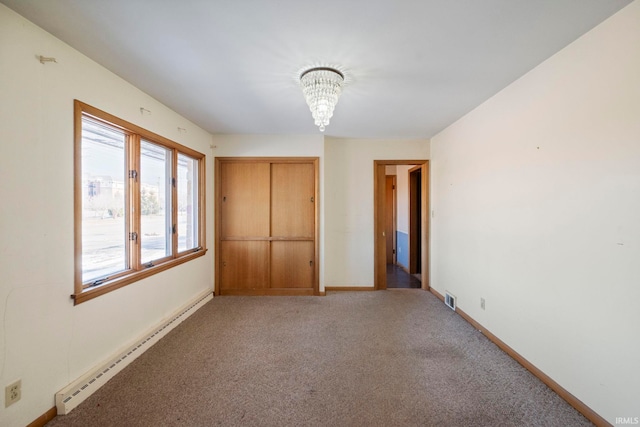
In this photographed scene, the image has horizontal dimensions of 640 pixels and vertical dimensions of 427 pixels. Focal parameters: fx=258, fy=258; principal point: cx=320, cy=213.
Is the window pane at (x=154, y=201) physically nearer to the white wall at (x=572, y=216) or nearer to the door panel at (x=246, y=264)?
the door panel at (x=246, y=264)

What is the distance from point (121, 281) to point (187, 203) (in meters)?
1.48

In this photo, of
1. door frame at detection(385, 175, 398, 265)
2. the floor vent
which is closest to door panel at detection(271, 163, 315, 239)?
the floor vent

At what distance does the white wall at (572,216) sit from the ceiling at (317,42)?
0.26 m

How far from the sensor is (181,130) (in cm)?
317

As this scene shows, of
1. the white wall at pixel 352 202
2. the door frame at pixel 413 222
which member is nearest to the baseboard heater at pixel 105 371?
the white wall at pixel 352 202

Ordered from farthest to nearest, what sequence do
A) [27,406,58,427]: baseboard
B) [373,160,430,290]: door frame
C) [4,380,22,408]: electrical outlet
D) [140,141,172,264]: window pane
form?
[373,160,430,290]: door frame, [140,141,172,264]: window pane, [27,406,58,427]: baseboard, [4,380,22,408]: electrical outlet

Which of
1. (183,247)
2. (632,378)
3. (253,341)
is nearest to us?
(632,378)

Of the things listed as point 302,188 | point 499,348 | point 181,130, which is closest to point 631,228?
point 499,348

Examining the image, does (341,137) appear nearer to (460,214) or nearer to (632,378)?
(460,214)

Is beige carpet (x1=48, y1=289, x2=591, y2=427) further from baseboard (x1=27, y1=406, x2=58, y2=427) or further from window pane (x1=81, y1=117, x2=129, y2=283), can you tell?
window pane (x1=81, y1=117, x2=129, y2=283)

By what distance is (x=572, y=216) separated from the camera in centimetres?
176

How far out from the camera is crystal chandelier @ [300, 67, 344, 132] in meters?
2.04

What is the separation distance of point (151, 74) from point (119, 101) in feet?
1.25

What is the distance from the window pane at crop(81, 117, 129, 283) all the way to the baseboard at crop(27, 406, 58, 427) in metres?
0.82
